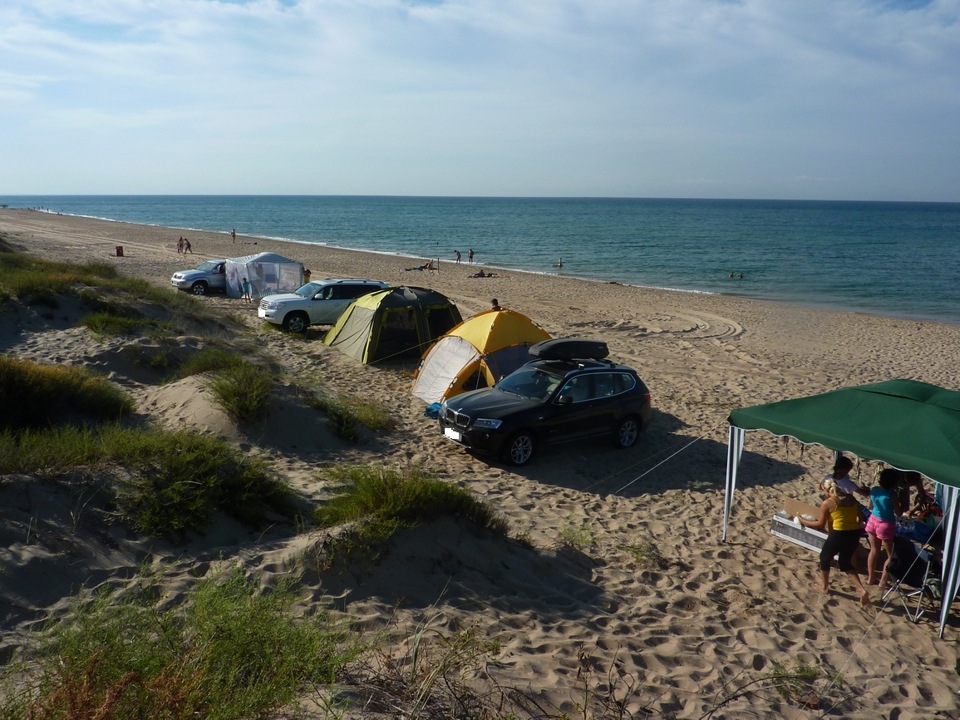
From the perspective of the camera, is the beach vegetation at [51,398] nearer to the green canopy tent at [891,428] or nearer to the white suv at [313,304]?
the green canopy tent at [891,428]

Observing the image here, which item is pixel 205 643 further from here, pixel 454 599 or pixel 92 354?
pixel 92 354

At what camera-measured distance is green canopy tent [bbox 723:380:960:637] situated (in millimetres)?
6961

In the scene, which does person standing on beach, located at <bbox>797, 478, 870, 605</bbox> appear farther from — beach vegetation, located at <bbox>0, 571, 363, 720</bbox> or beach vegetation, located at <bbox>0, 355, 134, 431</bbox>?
beach vegetation, located at <bbox>0, 355, 134, 431</bbox>

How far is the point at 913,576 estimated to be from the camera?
780cm

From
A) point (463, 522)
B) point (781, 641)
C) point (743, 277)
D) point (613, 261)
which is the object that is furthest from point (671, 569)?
point (613, 261)

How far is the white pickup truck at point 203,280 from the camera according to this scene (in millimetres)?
26312

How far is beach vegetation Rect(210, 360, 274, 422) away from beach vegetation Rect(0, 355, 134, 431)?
4.21 ft

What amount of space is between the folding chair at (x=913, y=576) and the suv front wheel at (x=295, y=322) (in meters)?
15.6

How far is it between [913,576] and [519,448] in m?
5.24

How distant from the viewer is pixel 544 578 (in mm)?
7312

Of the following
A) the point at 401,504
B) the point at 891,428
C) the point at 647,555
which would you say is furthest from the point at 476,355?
the point at 891,428

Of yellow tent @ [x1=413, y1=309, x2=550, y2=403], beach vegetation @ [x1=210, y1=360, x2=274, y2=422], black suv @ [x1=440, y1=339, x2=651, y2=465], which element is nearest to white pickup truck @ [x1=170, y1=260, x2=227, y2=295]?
yellow tent @ [x1=413, y1=309, x2=550, y2=403]

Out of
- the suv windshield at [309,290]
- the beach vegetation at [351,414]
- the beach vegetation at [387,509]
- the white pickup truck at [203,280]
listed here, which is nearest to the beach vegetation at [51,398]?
the beach vegetation at [351,414]

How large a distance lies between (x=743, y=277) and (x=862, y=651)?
1527 inches
